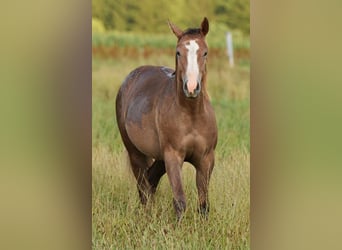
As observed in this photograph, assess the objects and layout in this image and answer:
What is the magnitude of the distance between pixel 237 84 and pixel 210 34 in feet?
0.64

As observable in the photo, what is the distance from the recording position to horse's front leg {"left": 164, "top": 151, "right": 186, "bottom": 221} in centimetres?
212

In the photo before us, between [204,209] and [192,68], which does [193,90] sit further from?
[204,209]

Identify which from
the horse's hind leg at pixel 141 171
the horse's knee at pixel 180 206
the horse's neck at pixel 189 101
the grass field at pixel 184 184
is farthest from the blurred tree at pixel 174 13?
the horse's knee at pixel 180 206

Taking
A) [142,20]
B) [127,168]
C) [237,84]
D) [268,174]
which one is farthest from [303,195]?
[142,20]

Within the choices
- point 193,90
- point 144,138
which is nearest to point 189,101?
point 193,90

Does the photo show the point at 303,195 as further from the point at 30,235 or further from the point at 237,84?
the point at 30,235

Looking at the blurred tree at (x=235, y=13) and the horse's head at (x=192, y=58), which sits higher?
the blurred tree at (x=235, y=13)

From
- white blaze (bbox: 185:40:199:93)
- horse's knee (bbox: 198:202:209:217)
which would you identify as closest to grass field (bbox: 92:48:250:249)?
horse's knee (bbox: 198:202:209:217)

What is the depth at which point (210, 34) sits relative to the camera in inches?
85.0

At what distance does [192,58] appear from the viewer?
205cm

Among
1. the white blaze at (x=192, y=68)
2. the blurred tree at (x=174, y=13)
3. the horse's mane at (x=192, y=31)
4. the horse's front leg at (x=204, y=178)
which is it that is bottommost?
the horse's front leg at (x=204, y=178)

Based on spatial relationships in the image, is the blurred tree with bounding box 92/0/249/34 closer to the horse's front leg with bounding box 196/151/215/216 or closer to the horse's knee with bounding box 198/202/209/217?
the horse's front leg with bounding box 196/151/215/216

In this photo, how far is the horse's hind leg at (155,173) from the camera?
86.0 inches

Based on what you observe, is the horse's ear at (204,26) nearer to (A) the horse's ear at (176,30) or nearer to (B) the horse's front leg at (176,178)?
(A) the horse's ear at (176,30)
